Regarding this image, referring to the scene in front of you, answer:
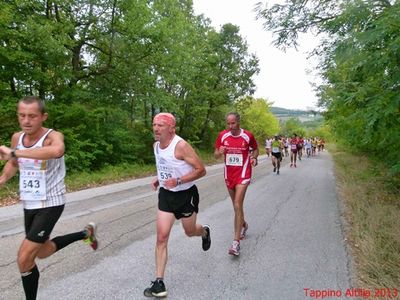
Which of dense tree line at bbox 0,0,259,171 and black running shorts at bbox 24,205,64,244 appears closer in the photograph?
black running shorts at bbox 24,205,64,244

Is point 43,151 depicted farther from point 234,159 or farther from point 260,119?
point 260,119

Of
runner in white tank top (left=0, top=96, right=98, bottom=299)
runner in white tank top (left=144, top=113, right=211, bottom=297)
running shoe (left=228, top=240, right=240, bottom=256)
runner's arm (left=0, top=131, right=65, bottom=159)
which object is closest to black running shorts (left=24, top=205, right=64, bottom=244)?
runner in white tank top (left=0, top=96, right=98, bottom=299)

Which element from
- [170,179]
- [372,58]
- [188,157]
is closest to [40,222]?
[170,179]

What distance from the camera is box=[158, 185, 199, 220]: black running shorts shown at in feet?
13.1

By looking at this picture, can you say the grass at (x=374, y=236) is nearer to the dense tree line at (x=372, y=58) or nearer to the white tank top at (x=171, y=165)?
the dense tree line at (x=372, y=58)

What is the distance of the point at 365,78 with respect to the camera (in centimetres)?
757

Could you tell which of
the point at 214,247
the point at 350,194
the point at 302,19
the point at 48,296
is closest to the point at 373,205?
the point at 350,194

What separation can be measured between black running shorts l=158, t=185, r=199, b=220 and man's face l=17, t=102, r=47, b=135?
1533 millimetres

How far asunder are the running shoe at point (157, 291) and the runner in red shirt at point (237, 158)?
1813 millimetres

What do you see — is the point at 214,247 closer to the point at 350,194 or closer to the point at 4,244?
the point at 4,244

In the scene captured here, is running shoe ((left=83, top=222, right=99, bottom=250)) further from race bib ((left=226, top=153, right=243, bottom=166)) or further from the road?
race bib ((left=226, top=153, right=243, bottom=166))

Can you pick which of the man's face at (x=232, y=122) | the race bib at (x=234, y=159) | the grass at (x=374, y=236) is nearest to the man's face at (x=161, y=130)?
the man's face at (x=232, y=122)

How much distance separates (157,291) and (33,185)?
158 cm

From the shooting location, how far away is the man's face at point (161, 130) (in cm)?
382
